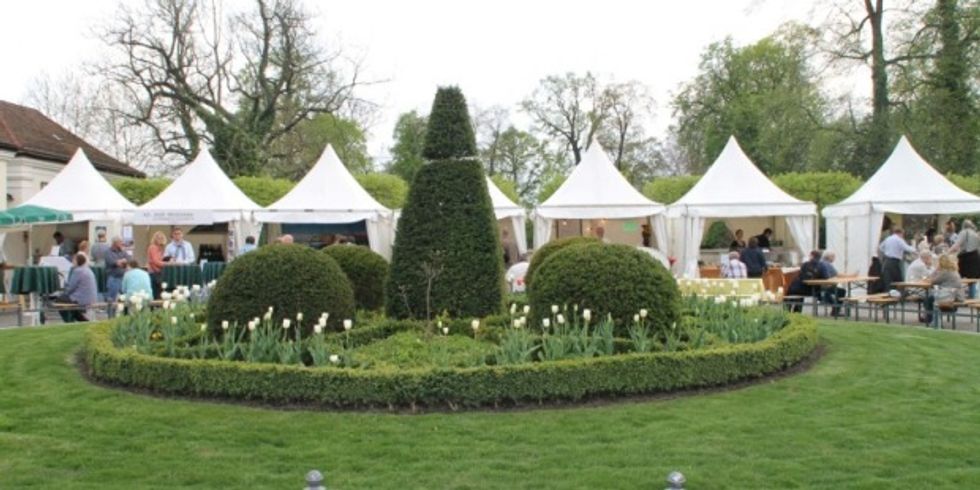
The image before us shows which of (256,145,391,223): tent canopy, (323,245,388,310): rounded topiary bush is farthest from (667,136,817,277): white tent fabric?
(323,245,388,310): rounded topiary bush

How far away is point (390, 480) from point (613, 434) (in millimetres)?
1756

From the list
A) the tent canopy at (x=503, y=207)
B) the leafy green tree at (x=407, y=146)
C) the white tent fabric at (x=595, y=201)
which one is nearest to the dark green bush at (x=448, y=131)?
the white tent fabric at (x=595, y=201)

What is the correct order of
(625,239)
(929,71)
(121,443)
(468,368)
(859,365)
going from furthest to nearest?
(929,71)
(625,239)
(859,365)
(468,368)
(121,443)

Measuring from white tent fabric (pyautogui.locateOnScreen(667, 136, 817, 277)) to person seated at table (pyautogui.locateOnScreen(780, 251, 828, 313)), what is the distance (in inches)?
168

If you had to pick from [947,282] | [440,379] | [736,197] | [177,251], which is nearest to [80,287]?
[177,251]

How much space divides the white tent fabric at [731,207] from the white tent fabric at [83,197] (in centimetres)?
1417

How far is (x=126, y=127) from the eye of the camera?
135 feet

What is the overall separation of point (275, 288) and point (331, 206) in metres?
12.4

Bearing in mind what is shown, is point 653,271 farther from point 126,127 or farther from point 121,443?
point 126,127

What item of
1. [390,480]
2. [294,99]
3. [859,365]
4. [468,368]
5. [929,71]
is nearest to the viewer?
[390,480]

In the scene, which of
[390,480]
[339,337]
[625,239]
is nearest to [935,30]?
[625,239]

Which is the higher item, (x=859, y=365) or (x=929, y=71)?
(x=929, y=71)

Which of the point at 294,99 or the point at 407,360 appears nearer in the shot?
the point at 407,360

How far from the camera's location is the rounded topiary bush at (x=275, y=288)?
336 inches
